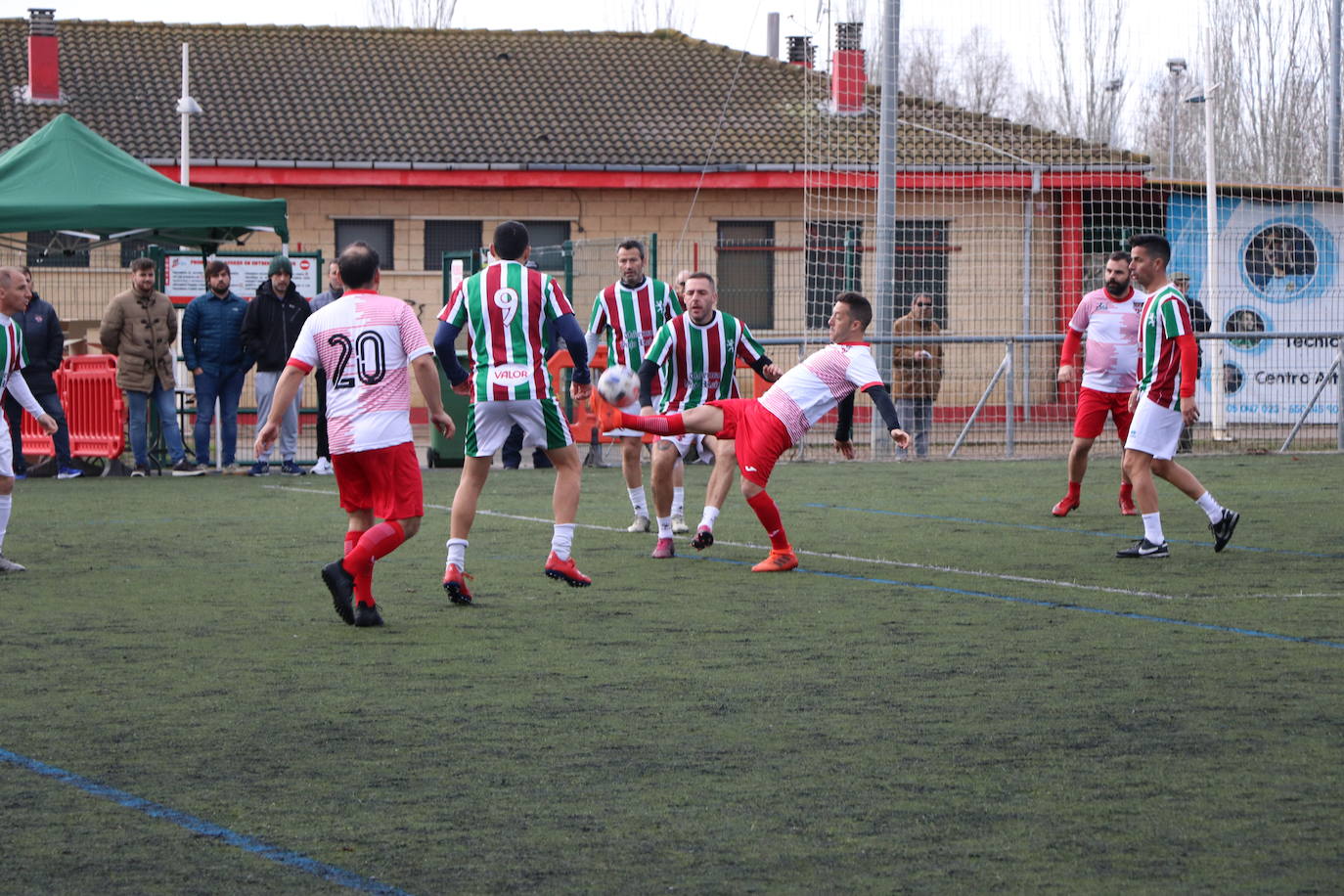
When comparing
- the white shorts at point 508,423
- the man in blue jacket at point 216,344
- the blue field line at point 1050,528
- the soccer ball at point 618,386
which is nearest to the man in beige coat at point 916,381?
the blue field line at point 1050,528

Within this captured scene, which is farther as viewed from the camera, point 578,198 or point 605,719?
point 578,198

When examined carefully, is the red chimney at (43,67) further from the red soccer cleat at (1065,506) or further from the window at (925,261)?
the red soccer cleat at (1065,506)

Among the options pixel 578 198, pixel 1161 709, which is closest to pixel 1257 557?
pixel 1161 709

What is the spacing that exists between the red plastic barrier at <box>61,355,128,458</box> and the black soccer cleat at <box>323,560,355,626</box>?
11305 mm

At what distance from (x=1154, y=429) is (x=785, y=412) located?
2.23 meters

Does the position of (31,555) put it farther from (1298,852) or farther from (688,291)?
(1298,852)

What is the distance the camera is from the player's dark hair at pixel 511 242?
8656mm

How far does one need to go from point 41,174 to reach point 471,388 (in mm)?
10293

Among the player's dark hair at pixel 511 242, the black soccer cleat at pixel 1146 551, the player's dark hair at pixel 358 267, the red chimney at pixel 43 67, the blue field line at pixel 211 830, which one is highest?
the red chimney at pixel 43 67

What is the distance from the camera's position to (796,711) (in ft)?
19.2

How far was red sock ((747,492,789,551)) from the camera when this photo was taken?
9445 mm

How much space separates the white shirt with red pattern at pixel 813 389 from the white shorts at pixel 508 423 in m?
1.43

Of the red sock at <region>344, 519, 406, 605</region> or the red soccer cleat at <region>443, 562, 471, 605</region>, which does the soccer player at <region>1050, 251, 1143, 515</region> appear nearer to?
the red soccer cleat at <region>443, 562, 471, 605</region>

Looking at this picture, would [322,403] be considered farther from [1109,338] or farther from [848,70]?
[848,70]
